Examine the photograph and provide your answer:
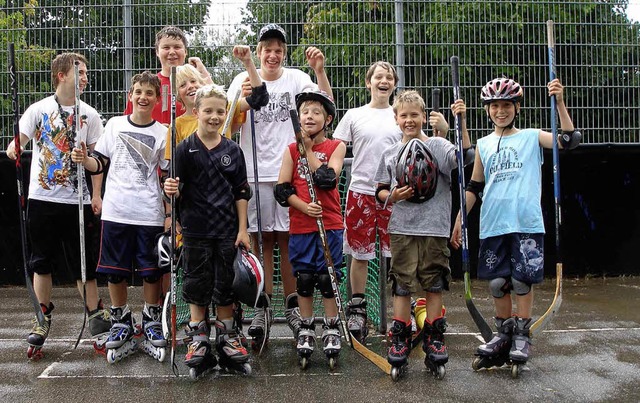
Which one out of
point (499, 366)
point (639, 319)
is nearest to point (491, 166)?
point (499, 366)

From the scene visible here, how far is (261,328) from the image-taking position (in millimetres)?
5266

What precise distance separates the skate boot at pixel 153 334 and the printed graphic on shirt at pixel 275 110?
1.57 meters

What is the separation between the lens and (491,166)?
16.2 ft

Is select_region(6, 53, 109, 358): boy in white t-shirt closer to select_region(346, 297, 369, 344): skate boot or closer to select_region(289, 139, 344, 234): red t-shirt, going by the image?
select_region(289, 139, 344, 234): red t-shirt

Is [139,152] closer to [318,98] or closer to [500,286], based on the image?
[318,98]

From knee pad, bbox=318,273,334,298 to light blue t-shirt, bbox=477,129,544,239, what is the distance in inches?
41.4

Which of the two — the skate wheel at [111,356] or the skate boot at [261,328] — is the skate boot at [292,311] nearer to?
the skate boot at [261,328]

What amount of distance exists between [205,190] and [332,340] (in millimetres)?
1254

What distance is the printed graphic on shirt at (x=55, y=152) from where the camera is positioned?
5309 mm

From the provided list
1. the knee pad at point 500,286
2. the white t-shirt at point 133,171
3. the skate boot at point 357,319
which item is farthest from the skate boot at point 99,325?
the knee pad at point 500,286

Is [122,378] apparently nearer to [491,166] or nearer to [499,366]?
[499,366]

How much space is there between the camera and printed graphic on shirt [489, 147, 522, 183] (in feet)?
15.8

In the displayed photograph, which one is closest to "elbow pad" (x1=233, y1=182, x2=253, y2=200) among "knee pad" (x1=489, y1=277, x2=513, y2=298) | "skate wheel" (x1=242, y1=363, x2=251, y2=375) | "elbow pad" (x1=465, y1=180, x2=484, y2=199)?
"skate wheel" (x1=242, y1=363, x2=251, y2=375)

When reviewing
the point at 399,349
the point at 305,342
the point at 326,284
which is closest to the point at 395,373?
the point at 399,349
